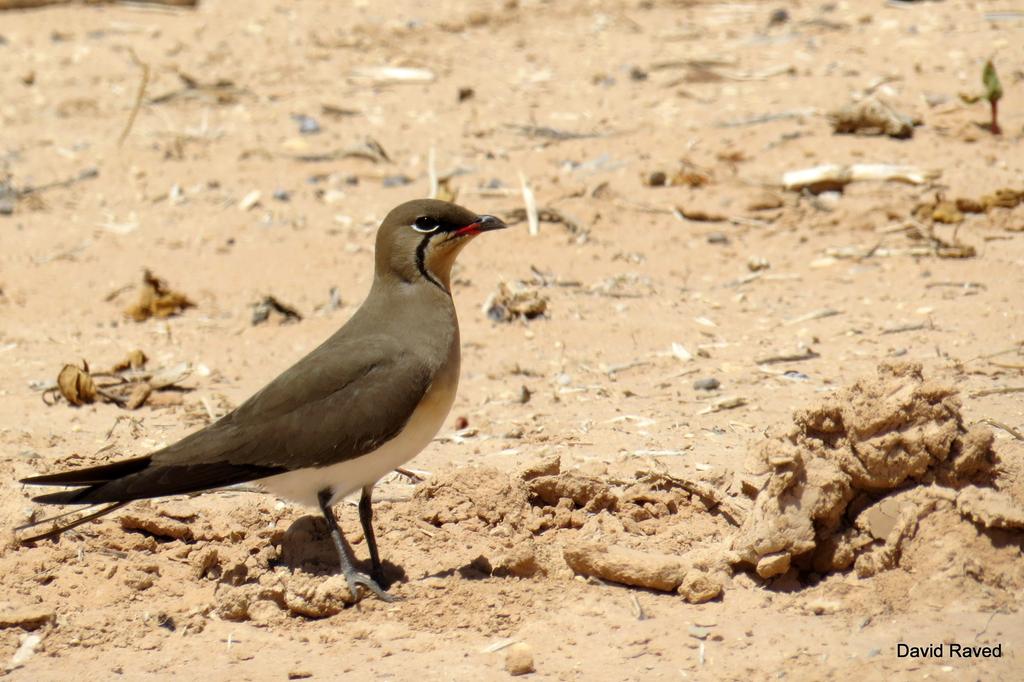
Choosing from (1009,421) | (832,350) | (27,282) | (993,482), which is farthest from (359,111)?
(993,482)

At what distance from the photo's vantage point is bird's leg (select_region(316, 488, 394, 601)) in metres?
5.02

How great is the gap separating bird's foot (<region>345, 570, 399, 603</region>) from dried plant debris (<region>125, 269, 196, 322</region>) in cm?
377

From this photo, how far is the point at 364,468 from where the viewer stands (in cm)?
516

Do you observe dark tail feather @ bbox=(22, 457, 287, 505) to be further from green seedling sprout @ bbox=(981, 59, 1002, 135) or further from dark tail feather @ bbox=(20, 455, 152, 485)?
green seedling sprout @ bbox=(981, 59, 1002, 135)

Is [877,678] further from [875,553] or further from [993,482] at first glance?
[993,482]

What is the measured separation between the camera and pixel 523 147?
10430 millimetres

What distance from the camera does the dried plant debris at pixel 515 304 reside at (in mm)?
7973

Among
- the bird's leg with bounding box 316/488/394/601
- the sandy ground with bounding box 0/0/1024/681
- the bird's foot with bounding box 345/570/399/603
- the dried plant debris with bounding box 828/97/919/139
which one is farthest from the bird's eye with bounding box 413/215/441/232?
the dried plant debris with bounding box 828/97/919/139

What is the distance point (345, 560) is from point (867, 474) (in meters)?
1.88

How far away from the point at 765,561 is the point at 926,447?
0.67m

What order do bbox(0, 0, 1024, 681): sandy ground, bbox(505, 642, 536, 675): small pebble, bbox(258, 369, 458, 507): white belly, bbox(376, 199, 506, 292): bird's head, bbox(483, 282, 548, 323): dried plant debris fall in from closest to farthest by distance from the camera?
bbox(505, 642, 536, 675): small pebble → bbox(0, 0, 1024, 681): sandy ground → bbox(258, 369, 458, 507): white belly → bbox(376, 199, 506, 292): bird's head → bbox(483, 282, 548, 323): dried plant debris

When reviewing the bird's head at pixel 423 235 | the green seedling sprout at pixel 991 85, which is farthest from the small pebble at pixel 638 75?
the bird's head at pixel 423 235

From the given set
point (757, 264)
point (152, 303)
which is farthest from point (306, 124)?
point (757, 264)

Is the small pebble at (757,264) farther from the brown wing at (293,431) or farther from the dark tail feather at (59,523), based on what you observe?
the dark tail feather at (59,523)
